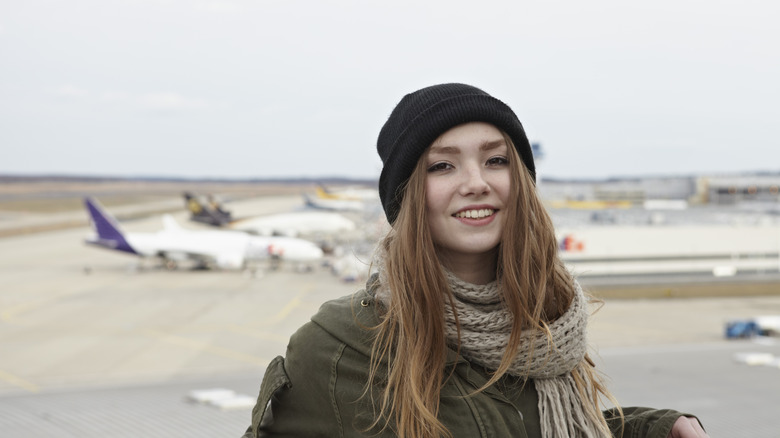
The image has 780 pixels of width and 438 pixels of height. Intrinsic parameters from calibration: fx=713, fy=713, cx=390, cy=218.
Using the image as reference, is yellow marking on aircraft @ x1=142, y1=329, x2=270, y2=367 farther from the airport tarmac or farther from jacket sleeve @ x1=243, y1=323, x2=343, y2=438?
jacket sleeve @ x1=243, y1=323, x2=343, y2=438

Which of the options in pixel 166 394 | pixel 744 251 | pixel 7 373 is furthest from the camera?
pixel 744 251

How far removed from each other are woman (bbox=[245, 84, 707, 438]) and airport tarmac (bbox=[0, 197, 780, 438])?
1.10ft

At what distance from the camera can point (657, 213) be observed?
235 feet

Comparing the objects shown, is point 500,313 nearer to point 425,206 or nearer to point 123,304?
point 425,206

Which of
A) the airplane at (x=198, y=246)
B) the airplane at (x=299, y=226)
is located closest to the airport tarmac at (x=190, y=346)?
the airplane at (x=198, y=246)

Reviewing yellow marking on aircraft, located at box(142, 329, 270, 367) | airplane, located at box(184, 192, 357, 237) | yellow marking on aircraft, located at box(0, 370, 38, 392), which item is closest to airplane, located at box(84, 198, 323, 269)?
airplane, located at box(184, 192, 357, 237)

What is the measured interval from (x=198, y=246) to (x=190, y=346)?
29.3 metres

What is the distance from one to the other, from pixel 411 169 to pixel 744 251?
6523 centimetres

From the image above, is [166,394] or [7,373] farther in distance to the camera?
[7,373]

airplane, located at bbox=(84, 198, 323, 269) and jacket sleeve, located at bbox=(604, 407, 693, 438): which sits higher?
jacket sleeve, located at bbox=(604, 407, 693, 438)

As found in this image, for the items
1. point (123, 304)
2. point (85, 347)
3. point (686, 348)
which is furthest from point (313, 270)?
point (686, 348)

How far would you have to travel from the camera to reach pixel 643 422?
2.95 m

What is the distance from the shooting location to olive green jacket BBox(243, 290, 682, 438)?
265 centimetres

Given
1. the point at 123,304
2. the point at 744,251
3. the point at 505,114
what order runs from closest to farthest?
the point at 505,114 < the point at 123,304 < the point at 744,251
